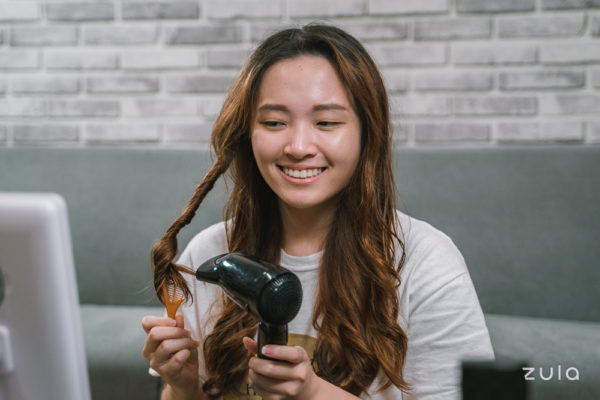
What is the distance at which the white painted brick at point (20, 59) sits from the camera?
2.04m

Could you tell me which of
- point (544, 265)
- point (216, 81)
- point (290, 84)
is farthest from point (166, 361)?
point (216, 81)

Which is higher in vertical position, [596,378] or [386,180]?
[386,180]

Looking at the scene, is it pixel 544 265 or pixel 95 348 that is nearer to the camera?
pixel 95 348

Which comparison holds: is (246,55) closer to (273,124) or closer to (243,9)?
(243,9)

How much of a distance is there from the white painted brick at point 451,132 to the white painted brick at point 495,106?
5 centimetres

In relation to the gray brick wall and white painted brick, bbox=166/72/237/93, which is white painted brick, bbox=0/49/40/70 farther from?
white painted brick, bbox=166/72/237/93

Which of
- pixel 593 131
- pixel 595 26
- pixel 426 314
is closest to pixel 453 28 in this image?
pixel 595 26

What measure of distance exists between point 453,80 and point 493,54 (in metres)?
0.16

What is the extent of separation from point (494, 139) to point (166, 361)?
139cm

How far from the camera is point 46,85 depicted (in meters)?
2.05

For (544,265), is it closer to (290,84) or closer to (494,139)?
(494,139)

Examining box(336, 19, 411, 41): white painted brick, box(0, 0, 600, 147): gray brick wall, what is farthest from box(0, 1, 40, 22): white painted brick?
box(336, 19, 411, 41): white painted brick

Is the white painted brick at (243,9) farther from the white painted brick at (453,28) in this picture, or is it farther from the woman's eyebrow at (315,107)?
the woman's eyebrow at (315,107)

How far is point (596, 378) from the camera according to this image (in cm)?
112
